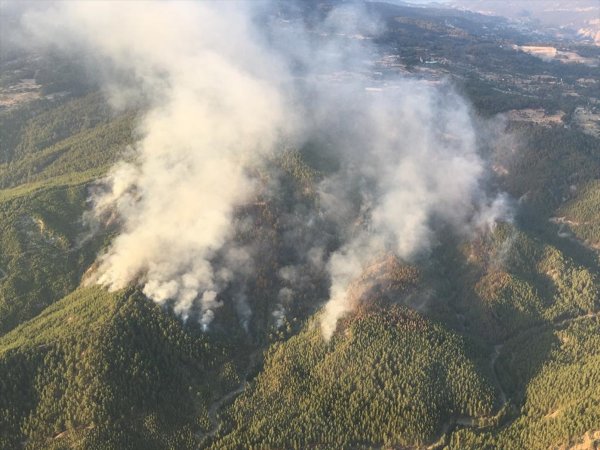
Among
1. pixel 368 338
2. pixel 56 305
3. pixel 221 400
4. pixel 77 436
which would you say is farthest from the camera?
pixel 56 305

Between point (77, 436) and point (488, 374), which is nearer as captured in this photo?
point (77, 436)

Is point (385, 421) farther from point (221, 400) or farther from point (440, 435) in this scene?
point (221, 400)

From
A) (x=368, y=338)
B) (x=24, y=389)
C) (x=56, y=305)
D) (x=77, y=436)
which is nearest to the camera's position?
(x=77, y=436)

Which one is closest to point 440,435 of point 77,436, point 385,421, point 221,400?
point 385,421

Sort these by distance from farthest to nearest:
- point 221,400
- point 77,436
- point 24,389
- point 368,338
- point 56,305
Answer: point 56,305 → point 368,338 → point 221,400 → point 24,389 → point 77,436

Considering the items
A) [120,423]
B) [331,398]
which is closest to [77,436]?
[120,423]

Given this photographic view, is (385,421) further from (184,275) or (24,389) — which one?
(24,389)

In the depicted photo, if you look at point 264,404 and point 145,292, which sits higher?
point 145,292

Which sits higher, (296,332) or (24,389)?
(24,389)

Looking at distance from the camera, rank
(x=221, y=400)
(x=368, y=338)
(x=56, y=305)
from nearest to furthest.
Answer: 1. (x=221, y=400)
2. (x=368, y=338)
3. (x=56, y=305)
